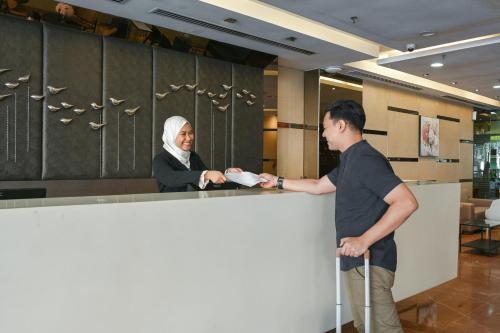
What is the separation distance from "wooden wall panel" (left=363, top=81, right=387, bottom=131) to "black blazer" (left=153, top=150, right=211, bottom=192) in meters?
5.95

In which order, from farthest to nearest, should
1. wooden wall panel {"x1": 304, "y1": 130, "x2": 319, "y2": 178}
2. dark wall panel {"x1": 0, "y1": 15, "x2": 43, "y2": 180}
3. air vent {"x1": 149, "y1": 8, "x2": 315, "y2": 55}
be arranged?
wooden wall panel {"x1": 304, "y1": 130, "x2": 319, "y2": 178} → air vent {"x1": 149, "y1": 8, "x2": 315, "y2": 55} → dark wall panel {"x1": 0, "y1": 15, "x2": 43, "y2": 180}

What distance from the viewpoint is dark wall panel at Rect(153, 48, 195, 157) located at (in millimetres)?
4871

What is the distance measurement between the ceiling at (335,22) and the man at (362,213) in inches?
102

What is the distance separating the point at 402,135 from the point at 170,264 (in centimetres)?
824

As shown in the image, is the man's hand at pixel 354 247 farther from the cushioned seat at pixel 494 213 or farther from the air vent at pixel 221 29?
the cushioned seat at pixel 494 213

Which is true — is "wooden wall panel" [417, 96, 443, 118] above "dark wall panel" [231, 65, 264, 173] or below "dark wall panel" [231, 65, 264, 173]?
above

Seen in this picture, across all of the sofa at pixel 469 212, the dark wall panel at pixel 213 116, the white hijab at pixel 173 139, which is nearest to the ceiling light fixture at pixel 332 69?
the dark wall panel at pixel 213 116

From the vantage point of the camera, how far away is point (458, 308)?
138 inches

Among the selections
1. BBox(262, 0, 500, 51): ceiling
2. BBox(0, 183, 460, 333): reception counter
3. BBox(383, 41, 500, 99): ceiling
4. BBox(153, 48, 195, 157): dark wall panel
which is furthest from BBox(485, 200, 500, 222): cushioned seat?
BBox(0, 183, 460, 333): reception counter

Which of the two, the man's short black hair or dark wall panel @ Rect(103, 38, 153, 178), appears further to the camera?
dark wall panel @ Rect(103, 38, 153, 178)

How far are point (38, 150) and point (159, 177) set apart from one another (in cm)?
209

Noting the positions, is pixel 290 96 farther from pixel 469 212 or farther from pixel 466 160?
pixel 466 160

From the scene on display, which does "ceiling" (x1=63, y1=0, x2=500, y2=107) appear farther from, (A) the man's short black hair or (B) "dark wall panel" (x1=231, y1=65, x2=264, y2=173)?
(A) the man's short black hair

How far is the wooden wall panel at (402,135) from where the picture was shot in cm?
871
